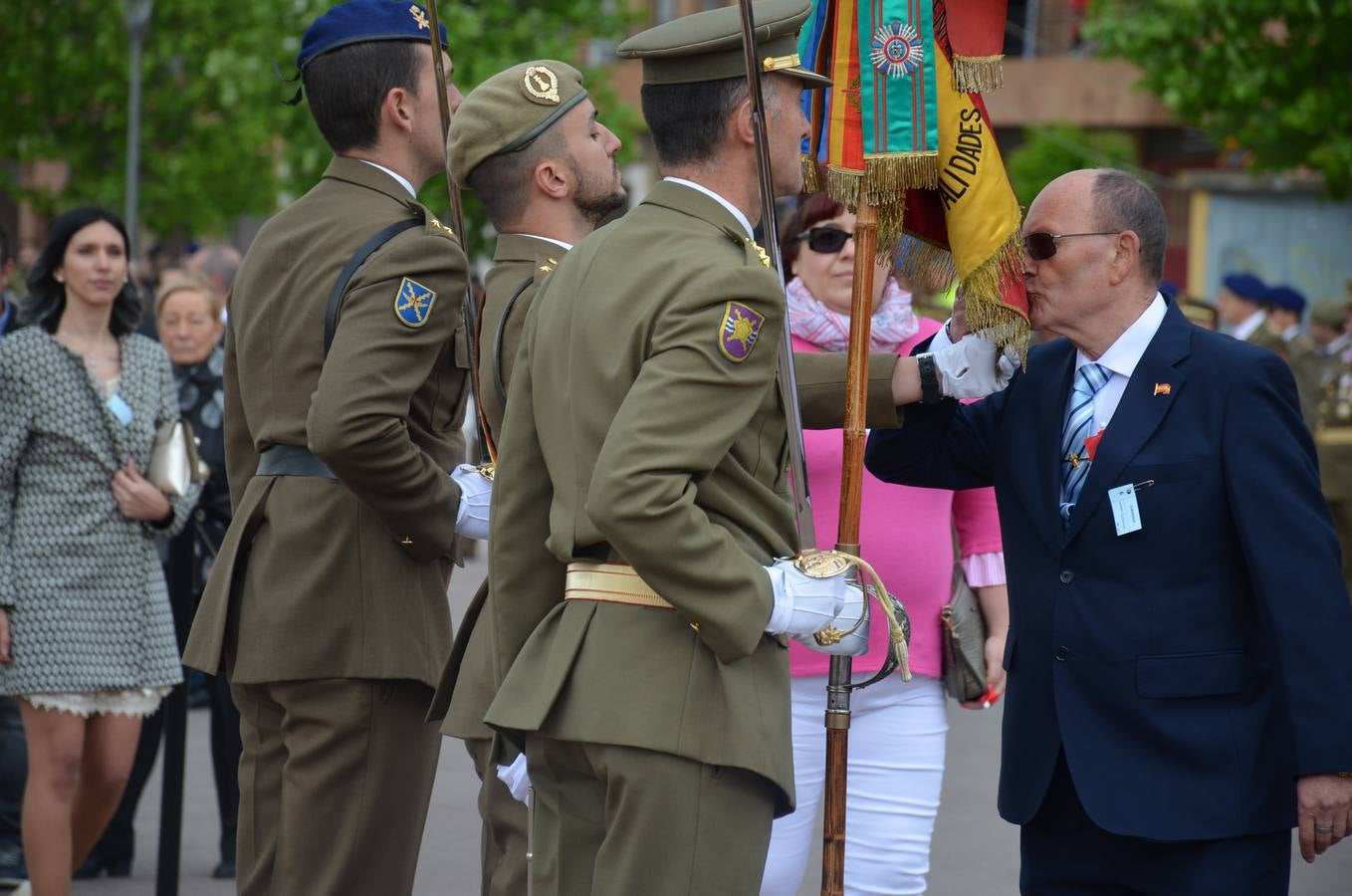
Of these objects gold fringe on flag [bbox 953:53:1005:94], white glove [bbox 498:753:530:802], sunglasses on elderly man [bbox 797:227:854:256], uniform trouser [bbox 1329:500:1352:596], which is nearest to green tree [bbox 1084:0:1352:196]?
uniform trouser [bbox 1329:500:1352:596]

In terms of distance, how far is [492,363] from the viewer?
400 cm

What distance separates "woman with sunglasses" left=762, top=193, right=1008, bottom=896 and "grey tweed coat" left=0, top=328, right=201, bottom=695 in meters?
2.13

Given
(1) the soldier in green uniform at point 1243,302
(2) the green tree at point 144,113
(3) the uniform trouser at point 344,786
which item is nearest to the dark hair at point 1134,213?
(3) the uniform trouser at point 344,786

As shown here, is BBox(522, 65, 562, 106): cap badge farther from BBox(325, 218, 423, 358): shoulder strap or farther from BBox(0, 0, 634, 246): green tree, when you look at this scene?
BBox(0, 0, 634, 246): green tree

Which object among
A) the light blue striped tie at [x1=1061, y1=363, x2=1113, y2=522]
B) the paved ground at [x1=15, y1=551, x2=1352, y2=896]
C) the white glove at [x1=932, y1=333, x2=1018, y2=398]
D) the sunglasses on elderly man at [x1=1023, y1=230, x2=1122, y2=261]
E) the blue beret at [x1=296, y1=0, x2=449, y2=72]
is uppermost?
the blue beret at [x1=296, y1=0, x2=449, y2=72]

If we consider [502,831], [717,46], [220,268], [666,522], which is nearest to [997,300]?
[717,46]

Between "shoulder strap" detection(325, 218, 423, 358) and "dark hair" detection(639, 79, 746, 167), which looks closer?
"dark hair" detection(639, 79, 746, 167)

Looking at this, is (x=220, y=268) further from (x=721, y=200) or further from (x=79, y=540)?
(x=721, y=200)

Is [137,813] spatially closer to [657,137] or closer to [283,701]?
[283,701]

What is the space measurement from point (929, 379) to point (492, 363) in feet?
3.17

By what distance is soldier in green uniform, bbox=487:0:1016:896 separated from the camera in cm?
283

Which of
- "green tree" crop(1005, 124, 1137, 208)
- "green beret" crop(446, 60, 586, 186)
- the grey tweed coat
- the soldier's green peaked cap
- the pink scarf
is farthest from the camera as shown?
"green tree" crop(1005, 124, 1137, 208)

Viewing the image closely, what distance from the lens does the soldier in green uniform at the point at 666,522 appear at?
2828mm

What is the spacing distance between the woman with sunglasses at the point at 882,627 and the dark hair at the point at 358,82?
1159mm
